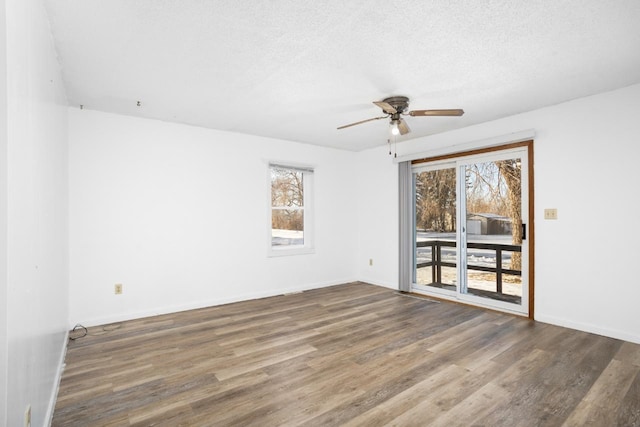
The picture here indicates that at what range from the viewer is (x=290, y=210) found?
206 inches

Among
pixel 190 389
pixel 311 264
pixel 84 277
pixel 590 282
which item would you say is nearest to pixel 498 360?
pixel 590 282

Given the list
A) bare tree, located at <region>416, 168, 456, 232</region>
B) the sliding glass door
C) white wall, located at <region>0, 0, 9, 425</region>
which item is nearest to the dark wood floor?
the sliding glass door

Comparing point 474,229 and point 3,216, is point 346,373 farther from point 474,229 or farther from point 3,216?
point 474,229

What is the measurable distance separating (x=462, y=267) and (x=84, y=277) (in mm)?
4669

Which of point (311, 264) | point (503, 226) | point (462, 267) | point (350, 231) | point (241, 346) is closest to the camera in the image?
point (241, 346)

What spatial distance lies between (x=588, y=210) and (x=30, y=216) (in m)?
4.49

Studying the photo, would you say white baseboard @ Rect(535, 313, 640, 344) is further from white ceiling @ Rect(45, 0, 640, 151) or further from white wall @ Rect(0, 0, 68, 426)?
white wall @ Rect(0, 0, 68, 426)

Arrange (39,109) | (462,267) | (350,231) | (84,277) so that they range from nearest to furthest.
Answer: (39,109)
(84,277)
(462,267)
(350,231)

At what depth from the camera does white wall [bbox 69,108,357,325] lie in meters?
3.48

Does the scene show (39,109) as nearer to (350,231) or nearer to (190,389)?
(190,389)

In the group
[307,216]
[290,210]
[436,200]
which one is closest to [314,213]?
[307,216]

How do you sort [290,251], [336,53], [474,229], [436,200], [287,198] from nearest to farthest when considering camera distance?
→ [336,53] → [474,229] → [436,200] → [290,251] → [287,198]

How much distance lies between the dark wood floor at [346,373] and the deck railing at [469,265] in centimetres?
65

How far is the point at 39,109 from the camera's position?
1.70 metres
